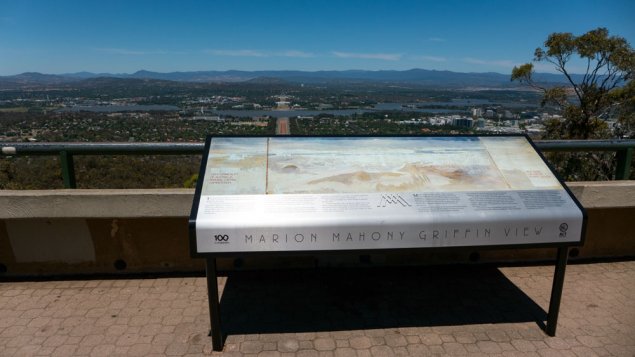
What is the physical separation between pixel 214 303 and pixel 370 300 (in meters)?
1.41

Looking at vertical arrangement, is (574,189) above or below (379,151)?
below

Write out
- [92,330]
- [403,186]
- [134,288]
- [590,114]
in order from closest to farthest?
[403,186] < [92,330] < [134,288] < [590,114]

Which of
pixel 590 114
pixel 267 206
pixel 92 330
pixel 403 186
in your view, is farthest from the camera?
pixel 590 114

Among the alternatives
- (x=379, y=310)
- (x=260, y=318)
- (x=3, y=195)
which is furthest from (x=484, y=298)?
(x=3, y=195)

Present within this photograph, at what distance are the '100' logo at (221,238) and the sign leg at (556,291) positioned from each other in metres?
2.31

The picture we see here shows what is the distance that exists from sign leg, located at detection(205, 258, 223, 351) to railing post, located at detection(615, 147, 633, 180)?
4.18m

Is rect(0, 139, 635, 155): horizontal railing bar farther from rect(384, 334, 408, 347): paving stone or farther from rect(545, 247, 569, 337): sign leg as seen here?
rect(384, 334, 408, 347): paving stone

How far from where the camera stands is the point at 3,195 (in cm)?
359

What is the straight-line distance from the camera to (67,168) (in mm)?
3861

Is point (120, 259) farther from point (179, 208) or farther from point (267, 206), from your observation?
point (267, 206)

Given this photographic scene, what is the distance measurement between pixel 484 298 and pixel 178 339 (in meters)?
2.54

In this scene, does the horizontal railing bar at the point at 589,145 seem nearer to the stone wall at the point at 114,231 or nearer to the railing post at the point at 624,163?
the railing post at the point at 624,163

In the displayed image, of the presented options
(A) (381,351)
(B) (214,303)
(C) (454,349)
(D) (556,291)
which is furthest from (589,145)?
(B) (214,303)

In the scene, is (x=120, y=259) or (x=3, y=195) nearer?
(x=3, y=195)
